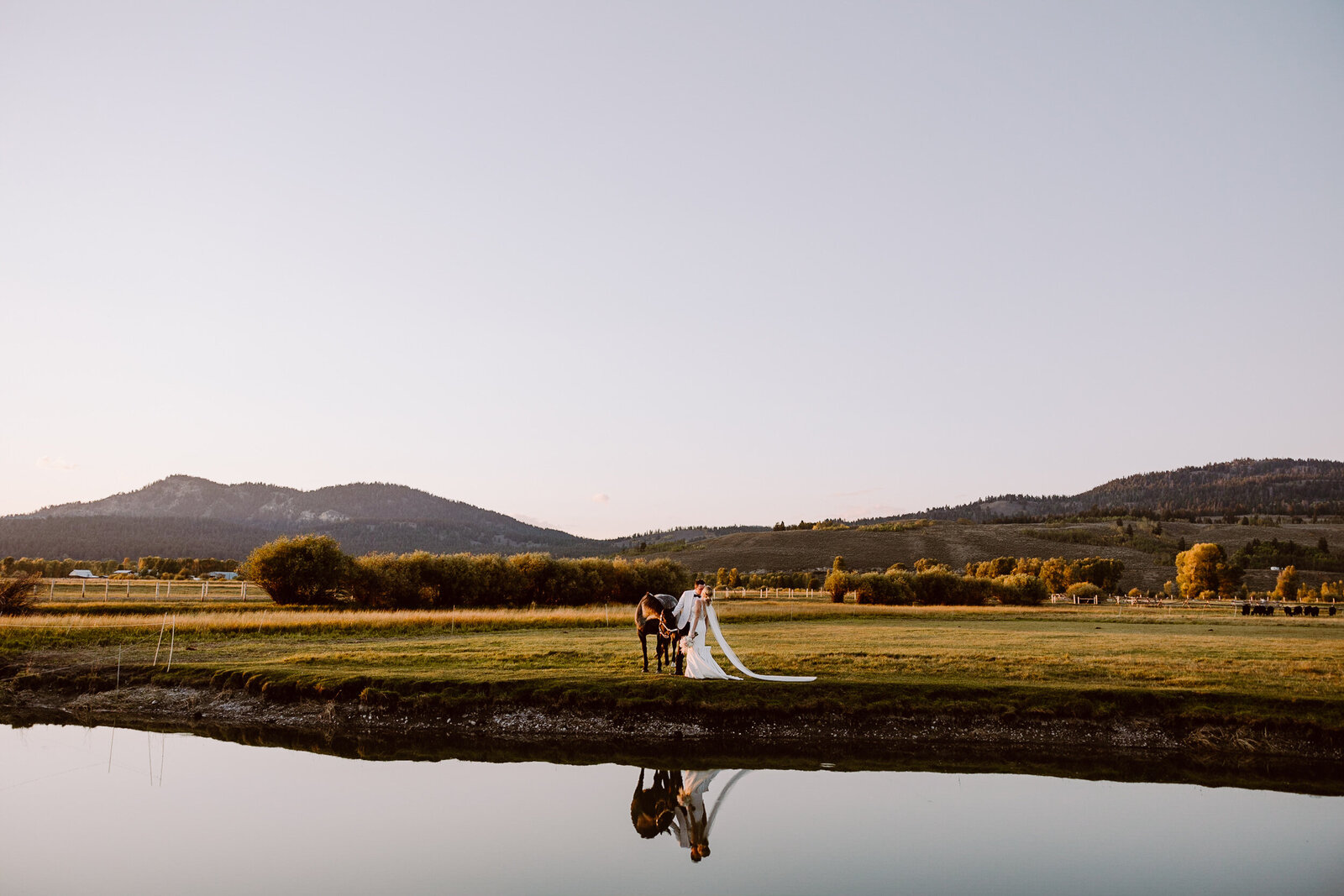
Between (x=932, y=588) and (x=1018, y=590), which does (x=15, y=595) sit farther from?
(x=1018, y=590)

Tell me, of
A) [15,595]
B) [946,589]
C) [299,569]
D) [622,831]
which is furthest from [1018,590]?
[622,831]

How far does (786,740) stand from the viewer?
57.2ft

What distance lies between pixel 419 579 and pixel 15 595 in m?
19.7

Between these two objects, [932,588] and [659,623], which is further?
[932,588]

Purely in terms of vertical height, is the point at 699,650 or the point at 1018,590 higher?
the point at 699,650

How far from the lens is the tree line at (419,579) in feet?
163

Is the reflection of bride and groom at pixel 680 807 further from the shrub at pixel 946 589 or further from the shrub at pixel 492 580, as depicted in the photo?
the shrub at pixel 946 589

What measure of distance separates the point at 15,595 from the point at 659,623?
31321 millimetres

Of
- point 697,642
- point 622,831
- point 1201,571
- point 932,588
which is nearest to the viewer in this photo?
point 622,831

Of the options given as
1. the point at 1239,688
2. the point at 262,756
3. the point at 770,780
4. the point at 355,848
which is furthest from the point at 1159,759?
the point at 262,756

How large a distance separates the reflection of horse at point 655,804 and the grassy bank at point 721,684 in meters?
3.82

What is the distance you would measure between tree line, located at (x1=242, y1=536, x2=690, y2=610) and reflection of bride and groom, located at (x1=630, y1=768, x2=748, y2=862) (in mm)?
39239

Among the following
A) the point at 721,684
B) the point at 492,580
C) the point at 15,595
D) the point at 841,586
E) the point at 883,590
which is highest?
the point at 15,595

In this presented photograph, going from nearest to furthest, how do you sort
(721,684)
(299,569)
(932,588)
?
1. (721,684)
2. (299,569)
3. (932,588)
